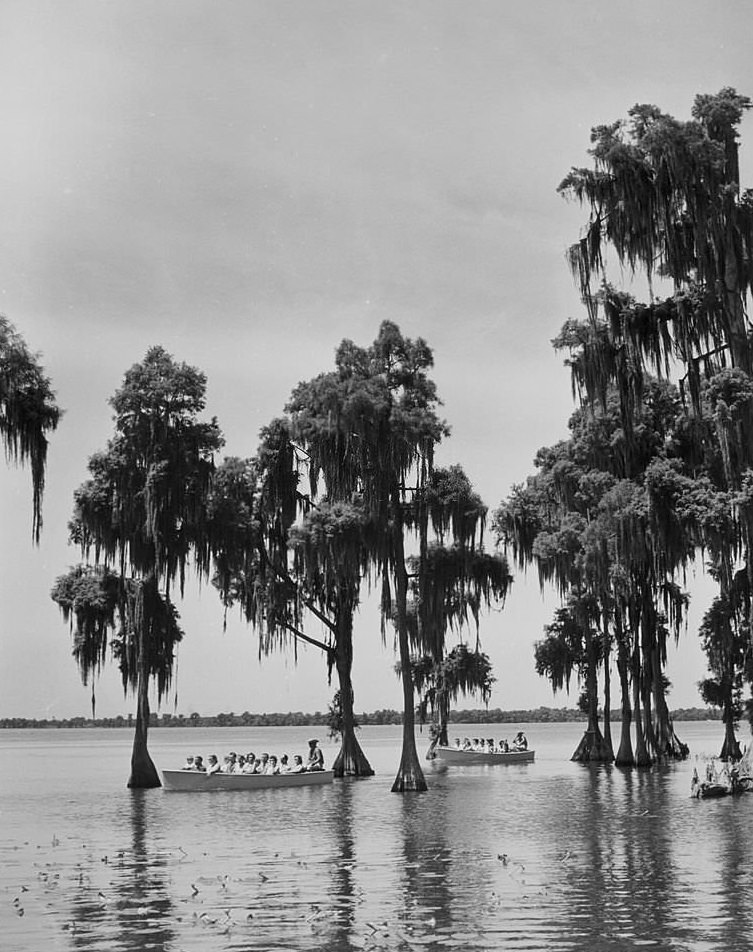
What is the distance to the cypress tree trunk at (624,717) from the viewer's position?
53750 mm

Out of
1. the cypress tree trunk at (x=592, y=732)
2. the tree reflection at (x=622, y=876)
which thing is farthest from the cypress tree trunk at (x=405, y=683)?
the cypress tree trunk at (x=592, y=732)

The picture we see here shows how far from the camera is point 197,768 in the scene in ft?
157

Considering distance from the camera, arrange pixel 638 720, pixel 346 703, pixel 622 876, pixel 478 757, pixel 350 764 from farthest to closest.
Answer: pixel 478 757, pixel 350 764, pixel 346 703, pixel 638 720, pixel 622 876

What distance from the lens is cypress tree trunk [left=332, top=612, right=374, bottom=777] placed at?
55.0 meters

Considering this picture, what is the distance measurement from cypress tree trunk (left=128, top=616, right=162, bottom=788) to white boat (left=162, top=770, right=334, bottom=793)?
2021 millimetres

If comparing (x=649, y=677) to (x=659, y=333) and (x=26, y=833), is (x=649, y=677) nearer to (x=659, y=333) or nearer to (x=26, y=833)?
(x=659, y=333)

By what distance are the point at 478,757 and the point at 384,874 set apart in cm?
5205

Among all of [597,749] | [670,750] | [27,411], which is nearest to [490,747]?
[597,749]

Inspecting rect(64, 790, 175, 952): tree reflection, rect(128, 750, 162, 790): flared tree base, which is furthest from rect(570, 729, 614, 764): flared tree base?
rect(64, 790, 175, 952): tree reflection

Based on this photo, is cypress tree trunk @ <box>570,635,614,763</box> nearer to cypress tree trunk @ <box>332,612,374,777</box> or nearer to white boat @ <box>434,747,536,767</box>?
white boat @ <box>434,747,536,767</box>

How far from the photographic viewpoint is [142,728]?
47.7 m

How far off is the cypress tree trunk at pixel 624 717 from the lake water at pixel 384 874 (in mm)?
13018

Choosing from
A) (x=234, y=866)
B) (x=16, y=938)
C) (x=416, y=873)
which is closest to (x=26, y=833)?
(x=234, y=866)

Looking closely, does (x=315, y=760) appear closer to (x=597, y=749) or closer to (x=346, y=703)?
(x=346, y=703)
